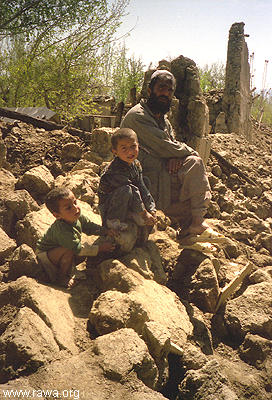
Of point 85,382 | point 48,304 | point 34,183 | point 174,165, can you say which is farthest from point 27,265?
point 174,165

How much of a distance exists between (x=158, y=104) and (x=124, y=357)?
2.66 m

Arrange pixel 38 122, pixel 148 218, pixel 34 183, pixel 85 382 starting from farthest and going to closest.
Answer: pixel 38 122 < pixel 34 183 < pixel 148 218 < pixel 85 382

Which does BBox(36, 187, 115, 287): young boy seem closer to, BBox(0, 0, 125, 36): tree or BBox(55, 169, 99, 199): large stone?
BBox(55, 169, 99, 199): large stone

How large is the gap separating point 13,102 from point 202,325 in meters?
16.1

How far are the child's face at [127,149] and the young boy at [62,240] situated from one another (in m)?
0.62

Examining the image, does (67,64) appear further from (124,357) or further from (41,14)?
(124,357)

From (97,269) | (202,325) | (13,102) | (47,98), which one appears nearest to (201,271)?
(202,325)

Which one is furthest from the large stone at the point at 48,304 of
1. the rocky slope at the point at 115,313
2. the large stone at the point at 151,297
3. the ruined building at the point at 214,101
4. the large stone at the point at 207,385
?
the ruined building at the point at 214,101

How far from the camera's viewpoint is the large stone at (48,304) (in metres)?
2.59

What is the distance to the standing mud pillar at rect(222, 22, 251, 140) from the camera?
532 inches

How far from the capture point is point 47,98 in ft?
46.7

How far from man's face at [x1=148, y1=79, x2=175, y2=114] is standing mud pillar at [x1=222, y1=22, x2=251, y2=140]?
10.7 m

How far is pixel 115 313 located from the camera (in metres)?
2.73

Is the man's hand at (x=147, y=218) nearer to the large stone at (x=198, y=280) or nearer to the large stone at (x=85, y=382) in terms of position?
the large stone at (x=198, y=280)
